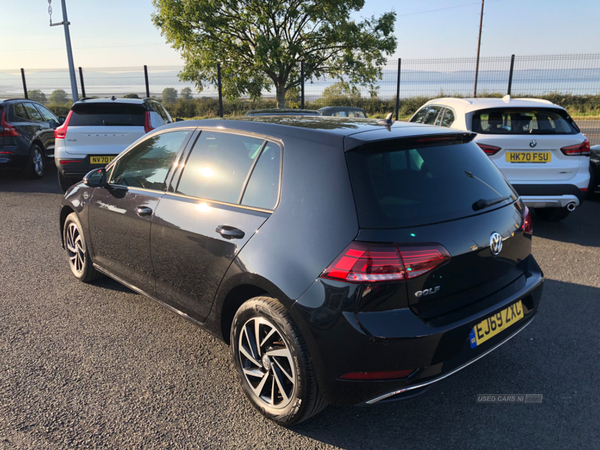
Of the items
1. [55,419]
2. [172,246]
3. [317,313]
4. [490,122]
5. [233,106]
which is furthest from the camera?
[233,106]

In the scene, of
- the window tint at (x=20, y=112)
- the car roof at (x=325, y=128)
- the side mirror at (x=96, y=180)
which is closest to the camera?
the car roof at (x=325, y=128)

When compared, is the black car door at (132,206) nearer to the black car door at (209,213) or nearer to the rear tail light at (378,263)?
the black car door at (209,213)

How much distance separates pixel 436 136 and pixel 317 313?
126 cm

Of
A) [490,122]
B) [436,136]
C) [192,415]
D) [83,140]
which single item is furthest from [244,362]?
[83,140]

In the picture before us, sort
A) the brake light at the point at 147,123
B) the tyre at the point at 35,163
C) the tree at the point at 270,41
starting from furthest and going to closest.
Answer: the tree at the point at 270,41 → the tyre at the point at 35,163 → the brake light at the point at 147,123

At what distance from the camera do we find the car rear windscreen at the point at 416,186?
2.20m

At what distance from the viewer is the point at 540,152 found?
5676mm

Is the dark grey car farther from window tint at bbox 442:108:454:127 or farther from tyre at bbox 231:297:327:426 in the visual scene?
tyre at bbox 231:297:327:426

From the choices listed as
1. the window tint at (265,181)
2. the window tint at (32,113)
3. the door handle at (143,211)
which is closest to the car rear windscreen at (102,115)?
the window tint at (32,113)

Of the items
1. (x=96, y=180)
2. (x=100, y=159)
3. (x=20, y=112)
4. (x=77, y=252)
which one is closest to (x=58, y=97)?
(x=20, y=112)

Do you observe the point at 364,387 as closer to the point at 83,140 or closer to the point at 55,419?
the point at 55,419

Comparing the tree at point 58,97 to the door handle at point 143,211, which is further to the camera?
the tree at point 58,97

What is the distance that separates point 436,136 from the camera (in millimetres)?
2637

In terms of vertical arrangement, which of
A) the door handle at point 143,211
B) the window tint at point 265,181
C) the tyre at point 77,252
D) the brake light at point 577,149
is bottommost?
the tyre at point 77,252
